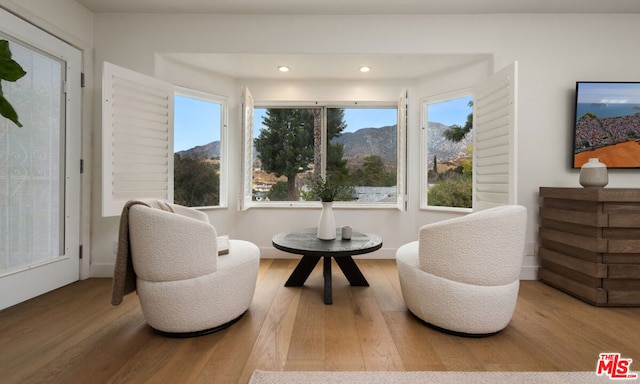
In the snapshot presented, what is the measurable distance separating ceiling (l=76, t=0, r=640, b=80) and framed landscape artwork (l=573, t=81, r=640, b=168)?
80 centimetres

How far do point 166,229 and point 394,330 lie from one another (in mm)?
1573

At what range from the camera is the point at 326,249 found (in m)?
2.19

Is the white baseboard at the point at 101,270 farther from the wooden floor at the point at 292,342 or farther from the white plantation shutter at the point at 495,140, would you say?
the white plantation shutter at the point at 495,140

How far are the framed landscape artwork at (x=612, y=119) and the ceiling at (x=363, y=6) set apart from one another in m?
0.75

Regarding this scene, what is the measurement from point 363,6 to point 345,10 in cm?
18

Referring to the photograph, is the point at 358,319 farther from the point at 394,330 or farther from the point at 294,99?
the point at 294,99

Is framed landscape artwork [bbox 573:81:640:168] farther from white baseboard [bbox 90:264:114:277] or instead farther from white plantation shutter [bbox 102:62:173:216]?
white baseboard [bbox 90:264:114:277]

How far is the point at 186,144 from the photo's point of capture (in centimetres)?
361

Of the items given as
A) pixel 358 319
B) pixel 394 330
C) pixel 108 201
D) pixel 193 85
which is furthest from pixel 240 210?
pixel 394 330

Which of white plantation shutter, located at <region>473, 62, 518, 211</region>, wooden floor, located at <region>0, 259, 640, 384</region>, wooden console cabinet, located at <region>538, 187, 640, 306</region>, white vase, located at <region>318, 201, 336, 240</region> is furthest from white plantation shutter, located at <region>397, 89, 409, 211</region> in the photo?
wooden console cabinet, located at <region>538, 187, 640, 306</region>

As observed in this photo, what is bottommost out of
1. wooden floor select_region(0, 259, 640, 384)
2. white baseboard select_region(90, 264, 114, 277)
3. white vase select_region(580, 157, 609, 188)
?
wooden floor select_region(0, 259, 640, 384)

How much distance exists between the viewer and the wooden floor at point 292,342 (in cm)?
150

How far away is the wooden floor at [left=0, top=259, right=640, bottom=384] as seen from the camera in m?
1.50
